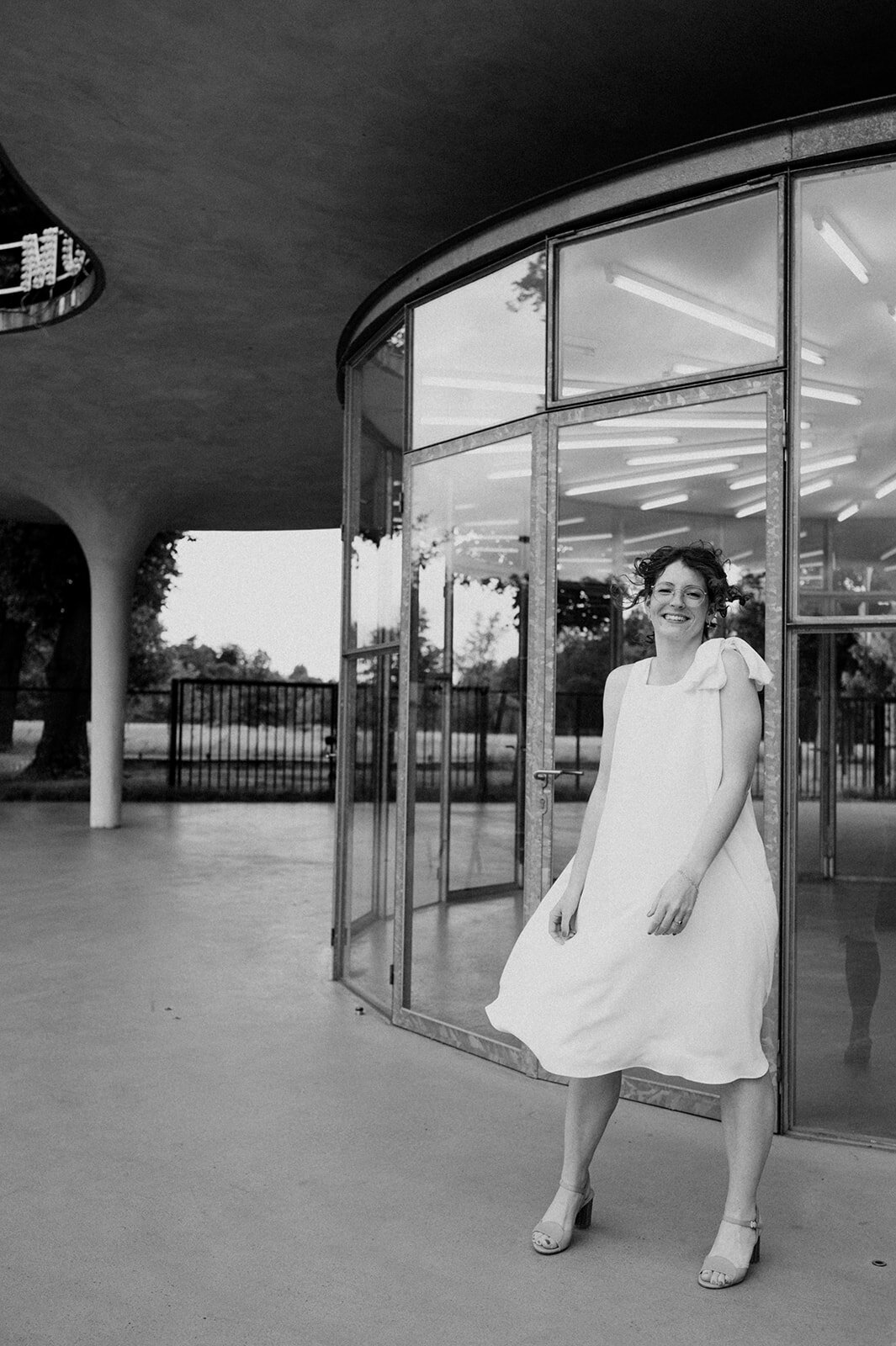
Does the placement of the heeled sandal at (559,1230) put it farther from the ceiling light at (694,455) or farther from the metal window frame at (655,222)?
the metal window frame at (655,222)

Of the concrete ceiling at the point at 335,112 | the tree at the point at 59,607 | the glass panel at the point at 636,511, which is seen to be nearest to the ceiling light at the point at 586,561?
the glass panel at the point at 636,511

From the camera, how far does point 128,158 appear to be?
6090mm

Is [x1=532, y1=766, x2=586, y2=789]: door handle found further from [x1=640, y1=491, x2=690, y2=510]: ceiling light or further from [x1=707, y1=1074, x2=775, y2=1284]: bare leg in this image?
[x1=707, y1=1074, x2=775, y2=1284]: bare leg

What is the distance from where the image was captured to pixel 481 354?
17.4ft

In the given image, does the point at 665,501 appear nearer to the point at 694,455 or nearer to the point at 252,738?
the point at 694,455

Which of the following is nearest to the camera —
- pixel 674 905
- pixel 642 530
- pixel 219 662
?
pixel 674 905

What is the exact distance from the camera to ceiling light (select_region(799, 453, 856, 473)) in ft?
13.7

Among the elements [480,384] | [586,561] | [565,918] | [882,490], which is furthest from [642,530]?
[565,918]

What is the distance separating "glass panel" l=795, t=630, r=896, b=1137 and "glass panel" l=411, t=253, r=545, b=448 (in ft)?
5.54

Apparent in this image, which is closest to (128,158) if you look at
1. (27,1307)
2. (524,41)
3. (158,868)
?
(524,41)

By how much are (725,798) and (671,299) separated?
7.91ft

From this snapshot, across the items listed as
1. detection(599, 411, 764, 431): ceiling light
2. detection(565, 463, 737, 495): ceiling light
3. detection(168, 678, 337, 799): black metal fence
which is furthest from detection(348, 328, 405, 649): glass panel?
detection(168, 678, 337, 799): black metal fence

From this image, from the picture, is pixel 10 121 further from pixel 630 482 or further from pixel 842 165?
pixel 842 165

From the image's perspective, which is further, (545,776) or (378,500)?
(378,500)
